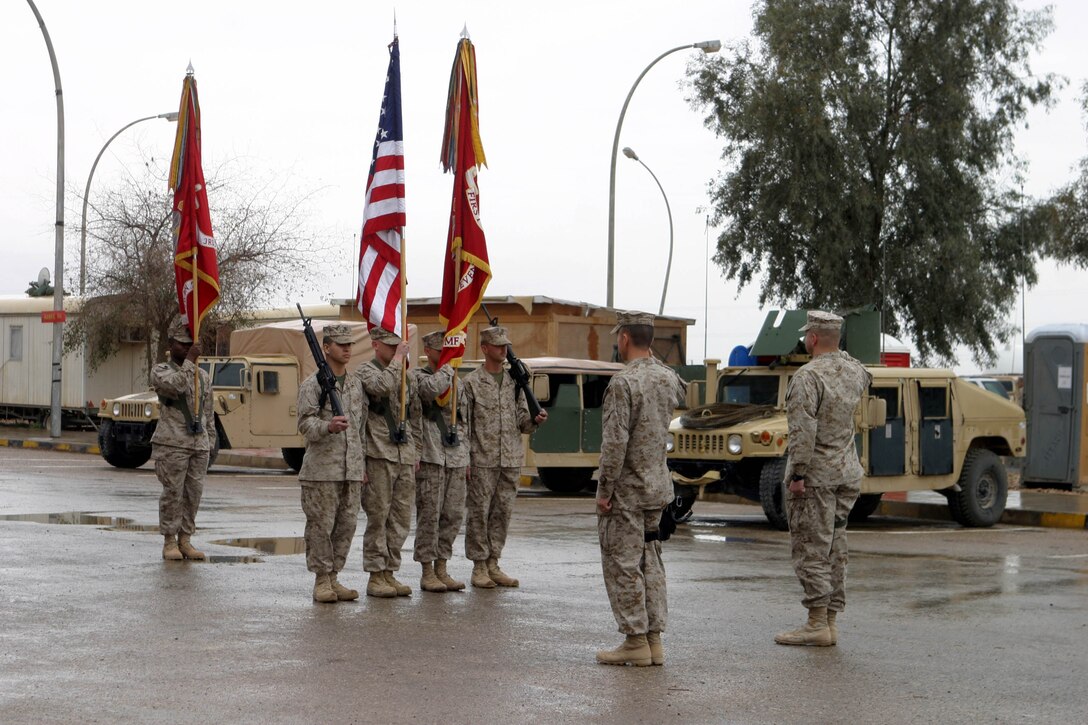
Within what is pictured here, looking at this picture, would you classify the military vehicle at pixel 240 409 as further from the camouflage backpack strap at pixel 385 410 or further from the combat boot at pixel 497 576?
the camouflage backpack strap at pixel 385 410

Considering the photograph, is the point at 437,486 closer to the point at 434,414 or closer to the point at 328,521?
the point at 434,414

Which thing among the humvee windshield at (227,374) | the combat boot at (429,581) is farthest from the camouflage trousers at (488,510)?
the humvee windshield at (227,374)

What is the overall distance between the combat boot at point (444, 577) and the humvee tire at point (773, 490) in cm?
568

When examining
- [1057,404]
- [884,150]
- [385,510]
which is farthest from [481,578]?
[884,150]

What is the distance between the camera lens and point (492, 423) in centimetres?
1073

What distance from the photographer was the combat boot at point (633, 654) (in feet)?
25.2

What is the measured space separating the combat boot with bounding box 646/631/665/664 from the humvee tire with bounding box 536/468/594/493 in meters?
13.3

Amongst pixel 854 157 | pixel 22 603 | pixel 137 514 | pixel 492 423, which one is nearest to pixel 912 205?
pixel 854 157

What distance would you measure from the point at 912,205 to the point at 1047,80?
15.2 feet

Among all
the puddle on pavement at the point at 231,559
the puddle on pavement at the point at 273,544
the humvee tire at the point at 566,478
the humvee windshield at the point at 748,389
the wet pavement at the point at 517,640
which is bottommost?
the wet pavement at the point at 517,640

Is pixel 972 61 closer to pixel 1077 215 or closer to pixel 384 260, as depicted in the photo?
pixel 1077 215

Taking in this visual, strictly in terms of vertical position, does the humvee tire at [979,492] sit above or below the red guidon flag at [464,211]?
below

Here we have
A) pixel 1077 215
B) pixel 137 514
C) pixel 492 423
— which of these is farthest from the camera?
pixel 1077 215

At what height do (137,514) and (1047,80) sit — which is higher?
(1047,80)
